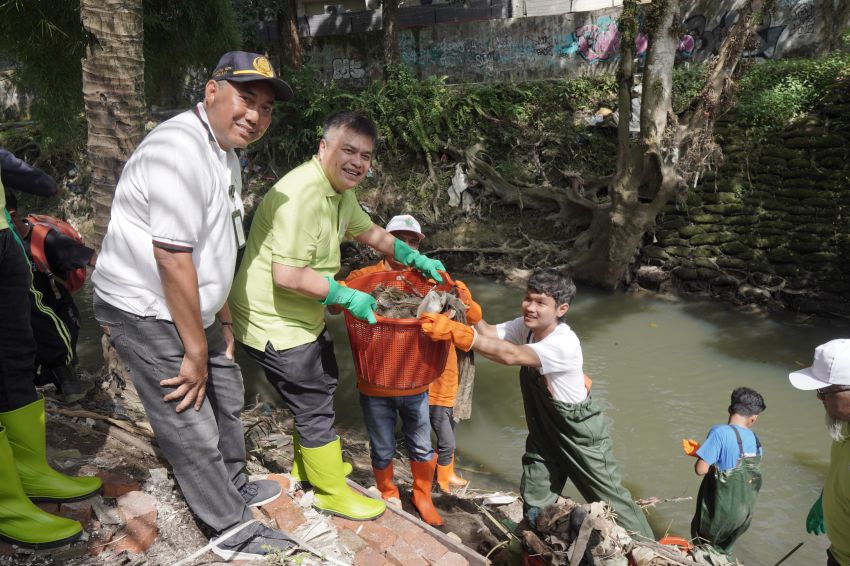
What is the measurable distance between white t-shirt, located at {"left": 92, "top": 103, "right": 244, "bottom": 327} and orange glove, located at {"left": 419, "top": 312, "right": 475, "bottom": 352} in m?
0.90

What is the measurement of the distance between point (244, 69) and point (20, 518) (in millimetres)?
2014

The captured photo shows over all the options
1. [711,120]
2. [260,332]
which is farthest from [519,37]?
[260,332]

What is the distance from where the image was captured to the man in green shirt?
2652mm

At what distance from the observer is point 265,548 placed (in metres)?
2.50

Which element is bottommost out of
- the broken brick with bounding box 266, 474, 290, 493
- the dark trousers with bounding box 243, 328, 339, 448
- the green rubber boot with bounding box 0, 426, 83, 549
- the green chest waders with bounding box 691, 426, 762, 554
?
the green chest waders with bounding box 691, 426, 762, 554

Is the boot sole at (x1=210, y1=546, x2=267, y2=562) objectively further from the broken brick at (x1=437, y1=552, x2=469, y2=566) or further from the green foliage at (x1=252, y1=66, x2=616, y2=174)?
the green foliage at (x1=252, y1=66, x2=616, y2=174)

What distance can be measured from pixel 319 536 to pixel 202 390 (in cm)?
96

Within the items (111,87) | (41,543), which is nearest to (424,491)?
(41,543)

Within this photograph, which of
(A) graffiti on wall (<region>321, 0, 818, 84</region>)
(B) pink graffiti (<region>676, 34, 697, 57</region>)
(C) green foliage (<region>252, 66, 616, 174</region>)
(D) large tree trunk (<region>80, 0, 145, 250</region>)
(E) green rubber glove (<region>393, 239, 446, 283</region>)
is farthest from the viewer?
(B) pink graffiti (<region>676, 34, 697, 57</region>)

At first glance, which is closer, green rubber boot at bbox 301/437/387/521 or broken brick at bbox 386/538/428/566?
broken brick at bbox 386/538/428/566

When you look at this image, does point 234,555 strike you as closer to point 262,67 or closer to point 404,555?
point 404,555

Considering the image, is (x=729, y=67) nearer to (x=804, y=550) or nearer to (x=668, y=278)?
(x=668, y=278)

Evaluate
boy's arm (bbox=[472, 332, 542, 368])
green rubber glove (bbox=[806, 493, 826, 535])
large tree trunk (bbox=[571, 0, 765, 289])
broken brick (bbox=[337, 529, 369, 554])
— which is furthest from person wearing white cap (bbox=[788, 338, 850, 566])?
large tree trunk (bbox=[571, 0, 765, 289])

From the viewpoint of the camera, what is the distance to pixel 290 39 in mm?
14914
